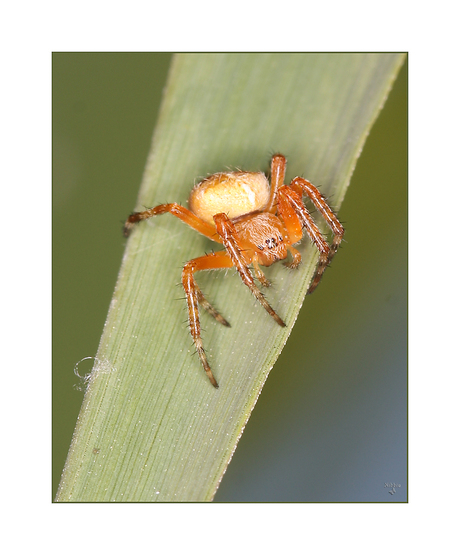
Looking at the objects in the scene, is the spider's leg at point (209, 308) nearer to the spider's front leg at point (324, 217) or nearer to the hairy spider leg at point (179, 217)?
the hairy spider leg at point (179, 217)

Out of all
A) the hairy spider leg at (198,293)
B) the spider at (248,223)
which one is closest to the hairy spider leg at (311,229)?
the spider at (248,223)

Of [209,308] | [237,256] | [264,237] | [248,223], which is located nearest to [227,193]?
[248,223]

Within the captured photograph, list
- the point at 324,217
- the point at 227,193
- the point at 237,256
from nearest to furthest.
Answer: the point at 237,256 → the point at 324,217 → the point at 227,193

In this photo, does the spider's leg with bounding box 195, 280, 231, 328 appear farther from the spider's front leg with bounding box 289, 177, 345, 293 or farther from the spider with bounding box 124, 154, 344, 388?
the spider's front leg with bounding box 289, 177, 345, 293

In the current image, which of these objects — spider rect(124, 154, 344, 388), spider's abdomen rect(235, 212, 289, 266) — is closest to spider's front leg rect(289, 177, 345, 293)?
spider rect(124, 154, 344, 388)

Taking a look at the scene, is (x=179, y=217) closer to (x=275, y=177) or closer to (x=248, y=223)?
(x=248, y=223)

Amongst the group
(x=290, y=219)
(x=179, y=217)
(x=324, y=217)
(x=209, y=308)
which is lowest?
(x=209, y=308)

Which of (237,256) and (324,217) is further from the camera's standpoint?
(324,217)
